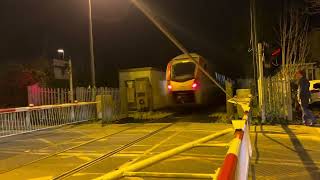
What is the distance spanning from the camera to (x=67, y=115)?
20562 millimetres

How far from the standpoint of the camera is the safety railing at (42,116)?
16842mm

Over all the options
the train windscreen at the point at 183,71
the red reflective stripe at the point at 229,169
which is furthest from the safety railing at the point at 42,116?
the red reflective stripe at the point at 229,169

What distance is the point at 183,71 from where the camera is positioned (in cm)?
2686

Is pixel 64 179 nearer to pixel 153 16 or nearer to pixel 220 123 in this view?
pixel 153 16

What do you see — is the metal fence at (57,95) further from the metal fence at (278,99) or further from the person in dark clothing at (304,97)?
the person in dark clothing at (304,97)

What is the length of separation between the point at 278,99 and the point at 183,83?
970 cm

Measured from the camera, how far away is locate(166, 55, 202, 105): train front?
26281 mm

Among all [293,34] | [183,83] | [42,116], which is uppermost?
[293,34]

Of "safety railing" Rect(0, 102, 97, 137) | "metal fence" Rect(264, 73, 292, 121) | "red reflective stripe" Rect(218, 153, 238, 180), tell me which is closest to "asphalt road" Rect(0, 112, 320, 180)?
"safety railing" Rect(0, 102, 97, 137)

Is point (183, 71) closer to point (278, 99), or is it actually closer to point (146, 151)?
point (278, 99)

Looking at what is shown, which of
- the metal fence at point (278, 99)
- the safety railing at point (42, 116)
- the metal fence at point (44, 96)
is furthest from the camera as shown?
the metal fence at point (44, 96)

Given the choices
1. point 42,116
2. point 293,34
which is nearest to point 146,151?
point 42,116

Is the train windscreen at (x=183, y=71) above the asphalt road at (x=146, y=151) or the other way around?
above

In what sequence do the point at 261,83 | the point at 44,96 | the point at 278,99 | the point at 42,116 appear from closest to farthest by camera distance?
1. the point at 278,99
2. the point at 261,83
3. the point at 42,116
4. the point at 44,96
